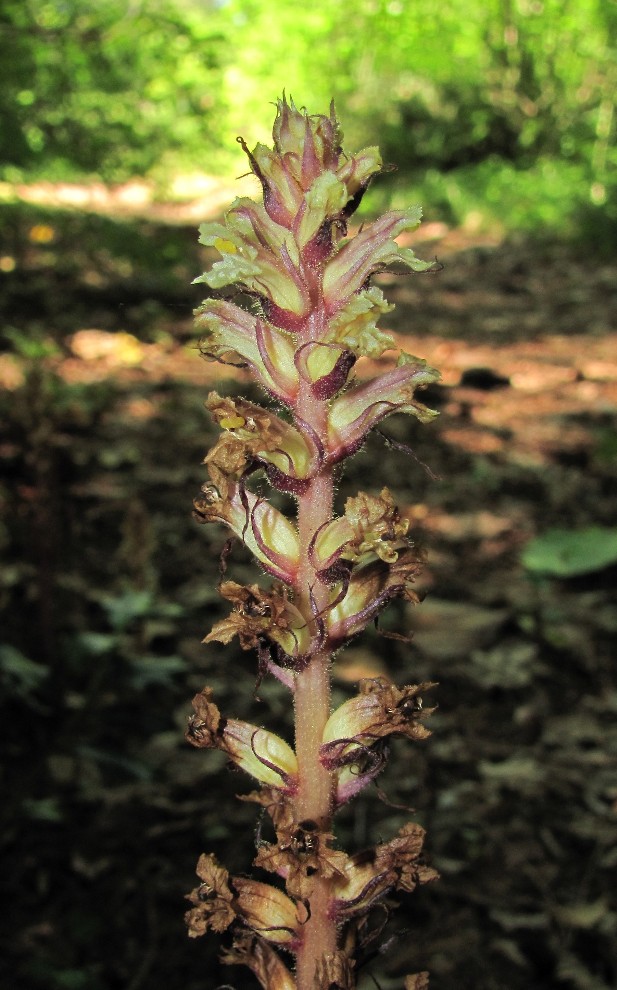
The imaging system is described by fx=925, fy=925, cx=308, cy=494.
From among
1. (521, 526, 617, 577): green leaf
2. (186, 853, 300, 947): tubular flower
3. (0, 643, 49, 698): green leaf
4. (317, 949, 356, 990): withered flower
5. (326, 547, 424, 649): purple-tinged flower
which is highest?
(521, 526, 617, 577): green leaf

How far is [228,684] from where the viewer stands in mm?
3617

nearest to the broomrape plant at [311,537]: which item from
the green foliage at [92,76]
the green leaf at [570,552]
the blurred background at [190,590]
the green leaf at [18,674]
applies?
the blurred background at [190,590]

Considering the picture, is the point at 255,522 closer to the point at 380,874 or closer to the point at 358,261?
the point at 358,261

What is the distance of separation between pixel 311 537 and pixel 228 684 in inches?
101

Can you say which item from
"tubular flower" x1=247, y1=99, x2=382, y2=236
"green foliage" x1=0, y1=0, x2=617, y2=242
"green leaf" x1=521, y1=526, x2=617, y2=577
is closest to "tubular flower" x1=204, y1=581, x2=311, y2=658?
"tubular flower" x1=247, y1=99, x2=382, y2=236

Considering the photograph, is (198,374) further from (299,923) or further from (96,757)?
(299,923)

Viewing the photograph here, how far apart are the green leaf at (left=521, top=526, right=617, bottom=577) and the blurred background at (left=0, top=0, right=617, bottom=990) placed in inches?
1.0

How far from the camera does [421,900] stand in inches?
103

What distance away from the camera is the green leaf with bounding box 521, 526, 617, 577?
4113 millimetres

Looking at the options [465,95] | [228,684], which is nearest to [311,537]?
[228,684]

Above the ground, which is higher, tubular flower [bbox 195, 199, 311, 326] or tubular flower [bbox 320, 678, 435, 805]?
tubular flower [bbox 195, 199, 311, 326]

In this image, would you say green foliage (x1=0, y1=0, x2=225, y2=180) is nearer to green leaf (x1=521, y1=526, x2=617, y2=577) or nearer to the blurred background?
the blurred background

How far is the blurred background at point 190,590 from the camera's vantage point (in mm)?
2549

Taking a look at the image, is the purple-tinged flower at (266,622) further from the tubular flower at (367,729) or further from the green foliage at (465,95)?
the green foliage at (465,95)
